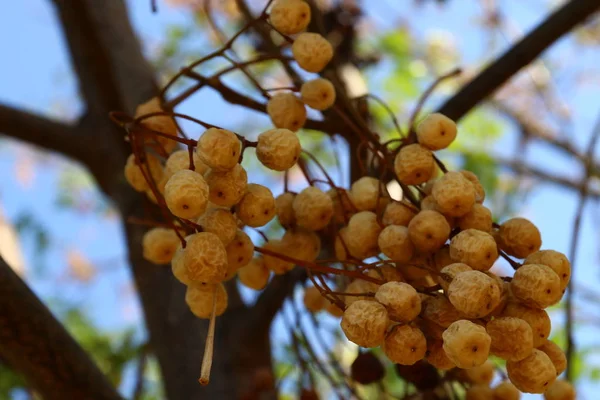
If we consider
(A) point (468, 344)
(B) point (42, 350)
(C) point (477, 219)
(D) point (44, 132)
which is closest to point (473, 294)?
(A) point (468, 344)

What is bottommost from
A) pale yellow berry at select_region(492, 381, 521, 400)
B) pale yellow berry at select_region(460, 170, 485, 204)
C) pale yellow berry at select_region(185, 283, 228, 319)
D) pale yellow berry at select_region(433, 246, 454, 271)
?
pale yellow berry at select_region(492, 381, 521, 400)

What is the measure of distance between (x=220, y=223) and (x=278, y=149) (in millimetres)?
99

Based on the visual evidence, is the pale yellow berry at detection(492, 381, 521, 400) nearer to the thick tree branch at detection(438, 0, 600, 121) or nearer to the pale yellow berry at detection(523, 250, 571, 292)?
the pale yellow berry at detection(523, 250, 571, 292)

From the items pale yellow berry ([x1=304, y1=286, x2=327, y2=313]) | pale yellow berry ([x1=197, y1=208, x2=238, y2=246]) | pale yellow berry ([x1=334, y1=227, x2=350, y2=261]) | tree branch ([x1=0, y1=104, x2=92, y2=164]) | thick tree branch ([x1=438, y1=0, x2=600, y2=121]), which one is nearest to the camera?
pale yellow berry ([x1=197, y1=208, x2=238, y2=246])

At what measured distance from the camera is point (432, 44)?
14.4 ft

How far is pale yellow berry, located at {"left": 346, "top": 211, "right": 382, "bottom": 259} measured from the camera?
80 centimetres

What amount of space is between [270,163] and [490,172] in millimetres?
2051

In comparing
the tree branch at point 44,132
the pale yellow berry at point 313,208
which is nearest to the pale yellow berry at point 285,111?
the pale yellow berry at point 313,208

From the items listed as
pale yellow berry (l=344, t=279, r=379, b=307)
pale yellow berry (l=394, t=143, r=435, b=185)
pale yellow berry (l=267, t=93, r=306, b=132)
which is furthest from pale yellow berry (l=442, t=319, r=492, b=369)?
pale yellow berry (l=267, t=93, r=306, b=132)

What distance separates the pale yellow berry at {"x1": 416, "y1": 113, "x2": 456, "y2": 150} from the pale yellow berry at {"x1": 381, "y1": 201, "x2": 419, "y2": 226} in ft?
0.26

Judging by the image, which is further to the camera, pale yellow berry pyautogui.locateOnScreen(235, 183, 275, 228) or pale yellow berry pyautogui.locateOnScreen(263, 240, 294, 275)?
pale yellow berry pyautogui.locateOnScreen(263, 240, 294, 275)

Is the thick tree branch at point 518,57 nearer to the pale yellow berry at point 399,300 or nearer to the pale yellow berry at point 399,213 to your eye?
the pale yellow berry at point 399,213

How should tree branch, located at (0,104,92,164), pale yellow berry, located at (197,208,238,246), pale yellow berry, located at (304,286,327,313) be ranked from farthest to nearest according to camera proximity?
tree branch, located at (0,104,92,164) < pale yellow berry, located at (304,286,327,313) < pale yellow berry, located at (197,208,238,246)

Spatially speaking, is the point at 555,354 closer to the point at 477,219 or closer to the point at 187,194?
the point at 477,219
